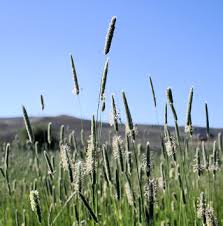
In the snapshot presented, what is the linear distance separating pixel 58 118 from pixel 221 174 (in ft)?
114

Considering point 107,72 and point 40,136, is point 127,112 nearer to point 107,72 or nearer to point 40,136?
point 107,72

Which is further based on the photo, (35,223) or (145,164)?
(35,223)

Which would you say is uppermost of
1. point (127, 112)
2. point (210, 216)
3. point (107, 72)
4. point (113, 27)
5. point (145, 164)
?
point (113, 27)

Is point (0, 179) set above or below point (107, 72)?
below

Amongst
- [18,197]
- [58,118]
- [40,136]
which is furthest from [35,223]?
[58,118]

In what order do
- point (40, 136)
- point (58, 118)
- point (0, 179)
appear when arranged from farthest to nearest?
point (58, 118)
point (40, 136)
point (0, 179)

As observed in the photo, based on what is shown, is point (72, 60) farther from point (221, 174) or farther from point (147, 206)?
point (221, 174)

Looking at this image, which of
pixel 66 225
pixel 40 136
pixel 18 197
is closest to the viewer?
pixel 66 225

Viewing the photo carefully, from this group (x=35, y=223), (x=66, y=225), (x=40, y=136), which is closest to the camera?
(x=66, y=225)

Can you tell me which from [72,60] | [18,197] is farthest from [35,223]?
[72,60]

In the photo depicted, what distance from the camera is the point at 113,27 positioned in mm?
2133

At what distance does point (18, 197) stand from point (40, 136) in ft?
50.3

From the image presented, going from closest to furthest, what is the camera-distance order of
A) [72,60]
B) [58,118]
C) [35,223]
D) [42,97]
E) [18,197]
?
[72,60] → [42,97] → [35,223] → [18,197] → [58,118]

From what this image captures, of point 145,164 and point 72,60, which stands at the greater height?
point 72,60
